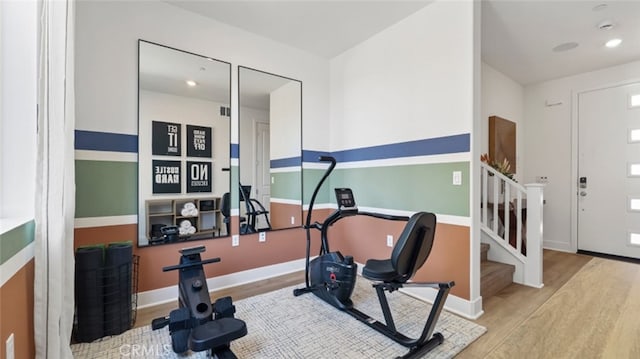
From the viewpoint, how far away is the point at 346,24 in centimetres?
298

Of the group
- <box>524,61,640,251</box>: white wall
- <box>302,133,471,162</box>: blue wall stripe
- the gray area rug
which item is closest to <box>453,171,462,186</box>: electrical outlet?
<box>302,133,471,162</box>: blue wall stripe

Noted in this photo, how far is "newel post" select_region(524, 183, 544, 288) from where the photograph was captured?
2943 millimetres

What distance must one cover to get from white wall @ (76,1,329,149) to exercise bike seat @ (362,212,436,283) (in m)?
2.12

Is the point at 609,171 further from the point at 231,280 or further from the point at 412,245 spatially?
the point at 231,280

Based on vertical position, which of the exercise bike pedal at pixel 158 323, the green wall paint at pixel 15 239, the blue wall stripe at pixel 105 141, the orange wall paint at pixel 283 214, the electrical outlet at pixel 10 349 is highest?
the blue wall stripe at pixel 105 141

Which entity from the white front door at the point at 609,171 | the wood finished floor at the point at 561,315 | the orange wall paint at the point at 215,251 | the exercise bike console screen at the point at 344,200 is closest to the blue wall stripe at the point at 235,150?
the orange wall paint at the point at 215,251

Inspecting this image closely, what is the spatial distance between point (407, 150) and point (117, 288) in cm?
278

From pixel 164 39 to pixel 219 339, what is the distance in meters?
2.65

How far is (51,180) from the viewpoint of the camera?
1450 millimetres

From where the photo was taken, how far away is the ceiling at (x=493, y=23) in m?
2.62

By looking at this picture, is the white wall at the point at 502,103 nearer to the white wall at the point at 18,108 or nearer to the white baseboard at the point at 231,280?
the white baseboard at the point at 231,280

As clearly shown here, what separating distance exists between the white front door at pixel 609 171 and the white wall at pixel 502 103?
76cm

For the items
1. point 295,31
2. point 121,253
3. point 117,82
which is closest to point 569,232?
point 295,31

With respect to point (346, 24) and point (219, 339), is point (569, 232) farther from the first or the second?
point (219, 339)
